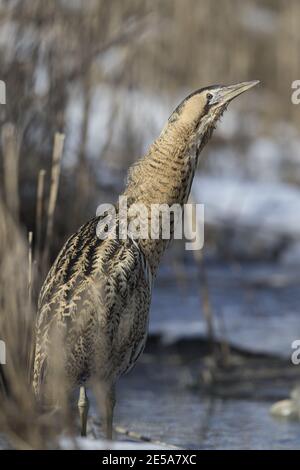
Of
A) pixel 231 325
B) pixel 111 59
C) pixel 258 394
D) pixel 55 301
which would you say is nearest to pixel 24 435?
pixel 55 301

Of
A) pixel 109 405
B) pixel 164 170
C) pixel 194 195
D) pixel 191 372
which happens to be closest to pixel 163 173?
pixel 164 170

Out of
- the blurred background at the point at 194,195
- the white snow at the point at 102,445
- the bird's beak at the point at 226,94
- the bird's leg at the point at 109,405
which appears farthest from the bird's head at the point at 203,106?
the white snow at the point at 102,445

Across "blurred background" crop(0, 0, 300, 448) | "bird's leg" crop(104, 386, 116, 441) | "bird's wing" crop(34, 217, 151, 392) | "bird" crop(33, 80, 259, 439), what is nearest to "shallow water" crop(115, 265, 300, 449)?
"blurred background" crop(0, 0, 300, 448)

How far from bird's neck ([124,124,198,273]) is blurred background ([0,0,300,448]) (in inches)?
11.1

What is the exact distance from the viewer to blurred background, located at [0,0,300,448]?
4.54 meters

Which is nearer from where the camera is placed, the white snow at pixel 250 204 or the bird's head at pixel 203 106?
the bird's head at pixel 203 106

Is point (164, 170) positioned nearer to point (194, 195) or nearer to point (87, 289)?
point (87, 289)

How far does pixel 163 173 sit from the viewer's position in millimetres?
3891

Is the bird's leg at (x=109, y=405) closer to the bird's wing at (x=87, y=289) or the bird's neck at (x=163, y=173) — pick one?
the bird's wing at (x=87, y=289)

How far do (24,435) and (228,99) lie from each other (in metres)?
1.55

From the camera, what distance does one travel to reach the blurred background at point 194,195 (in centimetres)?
454

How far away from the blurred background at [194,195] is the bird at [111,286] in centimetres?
25

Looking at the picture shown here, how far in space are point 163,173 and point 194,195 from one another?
307 cm

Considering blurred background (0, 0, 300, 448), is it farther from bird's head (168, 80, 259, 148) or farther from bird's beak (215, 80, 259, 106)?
bird's beak (215, 80, 259, 106)
